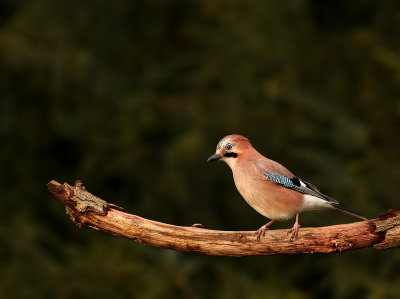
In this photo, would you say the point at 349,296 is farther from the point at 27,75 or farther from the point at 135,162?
the point at 27,75

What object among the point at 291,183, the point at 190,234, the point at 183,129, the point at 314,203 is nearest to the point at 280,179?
the point at 291,183

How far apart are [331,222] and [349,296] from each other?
149 cm

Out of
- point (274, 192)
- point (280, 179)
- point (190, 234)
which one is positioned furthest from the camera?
point (280, 179)

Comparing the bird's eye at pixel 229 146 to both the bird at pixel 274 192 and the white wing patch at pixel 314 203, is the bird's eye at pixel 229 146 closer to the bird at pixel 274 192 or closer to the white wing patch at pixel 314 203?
the bird at pixel 274 192

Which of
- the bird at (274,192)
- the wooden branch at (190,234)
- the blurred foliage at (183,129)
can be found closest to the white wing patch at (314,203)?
the bird at (274,192)

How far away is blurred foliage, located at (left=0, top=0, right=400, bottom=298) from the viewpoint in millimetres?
12500

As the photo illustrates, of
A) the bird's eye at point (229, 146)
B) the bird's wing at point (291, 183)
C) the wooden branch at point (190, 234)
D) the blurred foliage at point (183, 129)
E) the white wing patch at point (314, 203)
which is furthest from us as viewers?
the blurred foliage at point (183, 129)

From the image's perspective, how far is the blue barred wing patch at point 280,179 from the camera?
8.27 metres

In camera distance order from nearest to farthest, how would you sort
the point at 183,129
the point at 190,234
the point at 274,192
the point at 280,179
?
the point at 190,234, the point at 274,192, the point at 280,179, the point at 183,129

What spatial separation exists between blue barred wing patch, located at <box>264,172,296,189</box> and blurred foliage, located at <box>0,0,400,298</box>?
4.12 meters

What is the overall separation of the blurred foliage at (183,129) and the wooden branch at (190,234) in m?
5.00

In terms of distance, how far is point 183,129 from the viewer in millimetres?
13680

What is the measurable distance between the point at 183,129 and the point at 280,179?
551 centimetres

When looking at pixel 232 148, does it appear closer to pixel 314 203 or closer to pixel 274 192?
pixel 274 192
